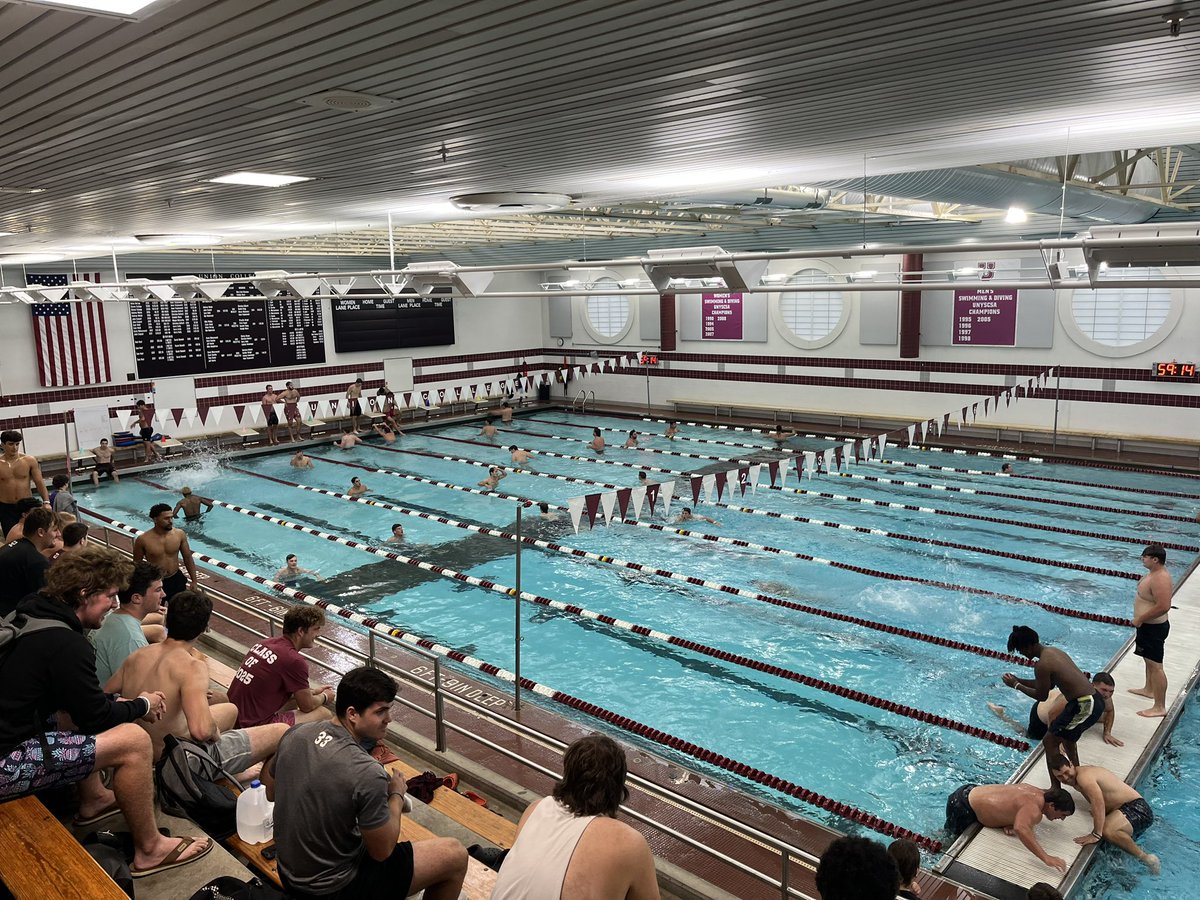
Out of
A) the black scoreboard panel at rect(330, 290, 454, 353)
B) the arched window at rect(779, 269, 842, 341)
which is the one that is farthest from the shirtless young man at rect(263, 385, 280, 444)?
the arched window at rect(779, 269, 842, 341)

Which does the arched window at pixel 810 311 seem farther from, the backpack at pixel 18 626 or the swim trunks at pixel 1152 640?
the backpack at pixel 18 626

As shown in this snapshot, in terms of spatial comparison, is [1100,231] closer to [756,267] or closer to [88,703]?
[756,267]

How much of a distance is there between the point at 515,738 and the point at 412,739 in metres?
0.78

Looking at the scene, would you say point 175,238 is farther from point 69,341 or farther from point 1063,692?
point 1063,692

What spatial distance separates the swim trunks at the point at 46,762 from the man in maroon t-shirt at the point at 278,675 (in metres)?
1.05

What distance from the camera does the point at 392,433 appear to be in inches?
757

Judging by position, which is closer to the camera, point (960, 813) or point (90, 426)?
point (960, 813)

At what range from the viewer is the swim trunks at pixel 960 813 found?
5088mm

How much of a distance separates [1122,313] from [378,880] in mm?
16567

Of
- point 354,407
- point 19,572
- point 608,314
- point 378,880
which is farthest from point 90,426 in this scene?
point 378,880

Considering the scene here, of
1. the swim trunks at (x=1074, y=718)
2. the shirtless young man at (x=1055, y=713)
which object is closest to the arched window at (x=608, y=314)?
the shirtless young man at (x=1055, y=713)

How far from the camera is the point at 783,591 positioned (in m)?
9.37

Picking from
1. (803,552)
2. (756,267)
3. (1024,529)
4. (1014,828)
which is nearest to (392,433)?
(803,552)

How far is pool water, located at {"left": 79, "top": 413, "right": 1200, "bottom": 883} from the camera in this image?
21.5 ft
